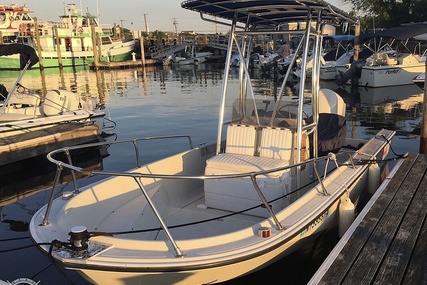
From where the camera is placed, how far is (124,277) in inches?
141

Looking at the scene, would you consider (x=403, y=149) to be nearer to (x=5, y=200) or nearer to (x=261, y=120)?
(x=261, y=120)

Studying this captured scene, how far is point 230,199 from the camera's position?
5.12 meters

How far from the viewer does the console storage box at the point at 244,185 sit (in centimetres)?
492

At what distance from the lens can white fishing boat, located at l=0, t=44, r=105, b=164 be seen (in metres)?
9.58

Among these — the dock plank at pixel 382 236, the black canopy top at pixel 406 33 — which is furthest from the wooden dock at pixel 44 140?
the black canopy top at pixel 406 33

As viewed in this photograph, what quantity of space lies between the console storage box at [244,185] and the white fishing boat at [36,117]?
607 centimetres

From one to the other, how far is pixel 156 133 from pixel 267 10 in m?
7.47

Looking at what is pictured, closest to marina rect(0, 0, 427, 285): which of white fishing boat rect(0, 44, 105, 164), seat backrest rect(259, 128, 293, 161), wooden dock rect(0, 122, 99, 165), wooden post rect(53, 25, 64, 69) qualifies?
seat backrest rect(259, 128, 293, 161)

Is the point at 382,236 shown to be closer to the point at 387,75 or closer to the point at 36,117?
the point at 36,117

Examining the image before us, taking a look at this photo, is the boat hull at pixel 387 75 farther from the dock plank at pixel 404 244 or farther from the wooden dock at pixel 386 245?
the dock plank at pixel 404 244

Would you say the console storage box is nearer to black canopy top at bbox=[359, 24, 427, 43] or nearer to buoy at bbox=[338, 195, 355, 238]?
buoy at bbox=[338, 195, 355, 238]

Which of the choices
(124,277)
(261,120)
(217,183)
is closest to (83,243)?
(124,277)

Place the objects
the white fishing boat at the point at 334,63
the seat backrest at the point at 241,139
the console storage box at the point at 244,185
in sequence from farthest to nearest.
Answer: the white fishing boat at the point at 334,63
the seat backrest at the point at 241,139
the console storage box at the point at 244,185

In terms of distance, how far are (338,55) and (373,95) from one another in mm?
11459
